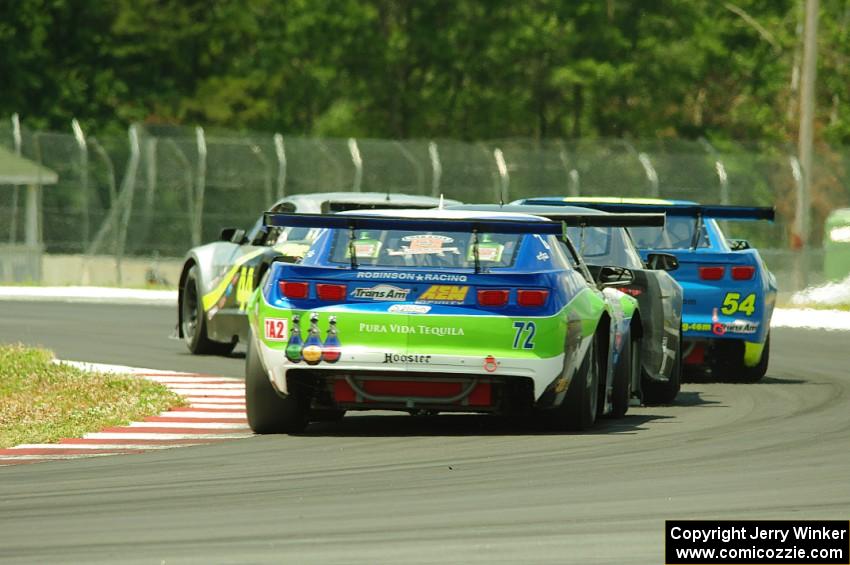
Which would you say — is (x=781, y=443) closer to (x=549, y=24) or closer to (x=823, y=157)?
(x=823, y=157)

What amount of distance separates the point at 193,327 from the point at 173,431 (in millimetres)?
6846

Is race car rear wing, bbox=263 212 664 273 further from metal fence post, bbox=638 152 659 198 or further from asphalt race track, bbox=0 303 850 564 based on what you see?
metal fence post, bbox=638 152 659 198

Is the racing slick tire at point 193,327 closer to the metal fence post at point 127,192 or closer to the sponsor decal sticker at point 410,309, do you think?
the sponsor decal sticker at point 410,309

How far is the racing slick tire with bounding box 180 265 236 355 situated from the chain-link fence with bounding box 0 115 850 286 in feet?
52.9

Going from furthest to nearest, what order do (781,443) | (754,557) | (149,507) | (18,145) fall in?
(18,145)
(781,443)
(149,507)
(754,557)

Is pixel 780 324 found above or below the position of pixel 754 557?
below

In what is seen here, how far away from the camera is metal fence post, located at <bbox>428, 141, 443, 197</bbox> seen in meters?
35.9

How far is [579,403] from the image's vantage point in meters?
11.9

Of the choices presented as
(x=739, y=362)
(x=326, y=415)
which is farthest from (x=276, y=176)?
(x=326, y=415)

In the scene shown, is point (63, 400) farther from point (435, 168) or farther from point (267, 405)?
point (435, 168)

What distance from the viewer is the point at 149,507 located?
28.9 feet

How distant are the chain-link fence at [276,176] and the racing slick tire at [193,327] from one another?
635 inches

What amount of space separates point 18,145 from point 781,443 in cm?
2606

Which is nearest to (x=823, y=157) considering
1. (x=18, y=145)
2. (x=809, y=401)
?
(x=18, y=145)
